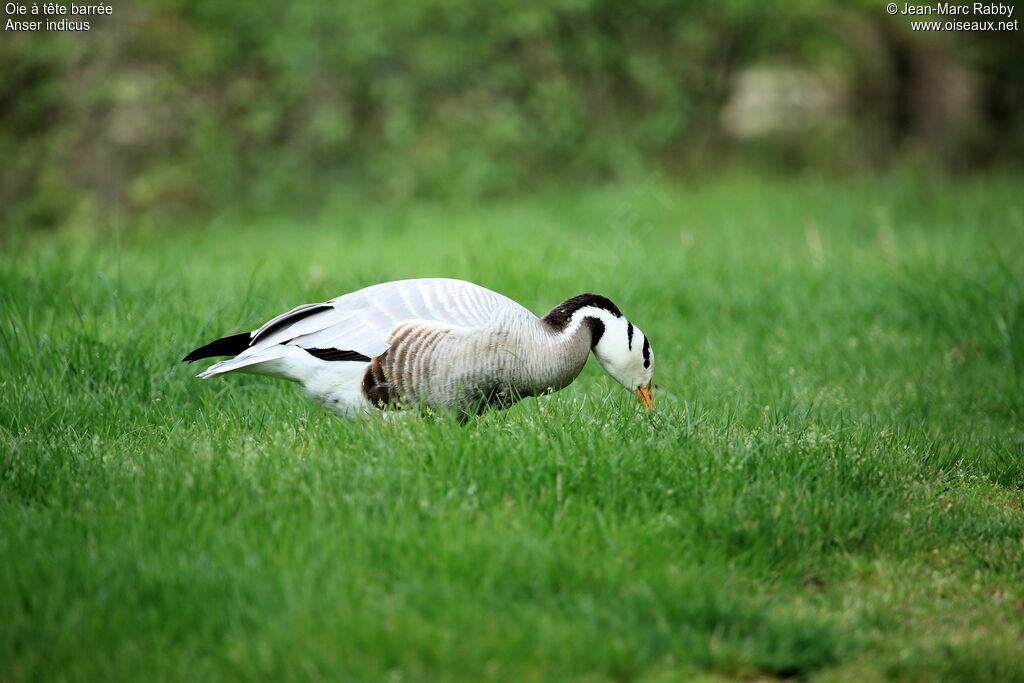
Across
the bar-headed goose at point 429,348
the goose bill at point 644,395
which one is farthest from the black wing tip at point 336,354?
the goose bill at point 644,395

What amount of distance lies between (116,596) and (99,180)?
10757 millimetres

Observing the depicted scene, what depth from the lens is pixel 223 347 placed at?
4.39 metres

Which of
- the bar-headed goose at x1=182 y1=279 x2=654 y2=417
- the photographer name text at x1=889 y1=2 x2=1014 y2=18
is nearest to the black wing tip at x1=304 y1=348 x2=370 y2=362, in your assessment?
the bar-headed goose at x1=182 y1=279 x2=654 y2=417

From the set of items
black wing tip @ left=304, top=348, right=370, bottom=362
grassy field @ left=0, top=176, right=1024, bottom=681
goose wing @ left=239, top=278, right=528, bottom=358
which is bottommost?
grassy field @ left=0, top=176, right=1024, bottom=681

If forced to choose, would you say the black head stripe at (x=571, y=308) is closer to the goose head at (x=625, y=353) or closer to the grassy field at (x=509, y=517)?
the goose head at (x=625, y=353)

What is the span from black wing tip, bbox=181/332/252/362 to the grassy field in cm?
31

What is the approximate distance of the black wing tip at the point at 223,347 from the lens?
4363 mm

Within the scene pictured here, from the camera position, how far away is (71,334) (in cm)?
502

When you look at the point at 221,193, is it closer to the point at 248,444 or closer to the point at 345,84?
the point at 345,84

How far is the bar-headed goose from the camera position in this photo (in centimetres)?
413

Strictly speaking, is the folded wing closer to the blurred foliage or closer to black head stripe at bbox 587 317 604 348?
black head stripe at bbox 587 317 604 348

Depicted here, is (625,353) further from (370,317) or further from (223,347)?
(223,347)

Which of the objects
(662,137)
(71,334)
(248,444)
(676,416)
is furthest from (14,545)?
(662,137)

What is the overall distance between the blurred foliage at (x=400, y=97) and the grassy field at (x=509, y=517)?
239 inches
